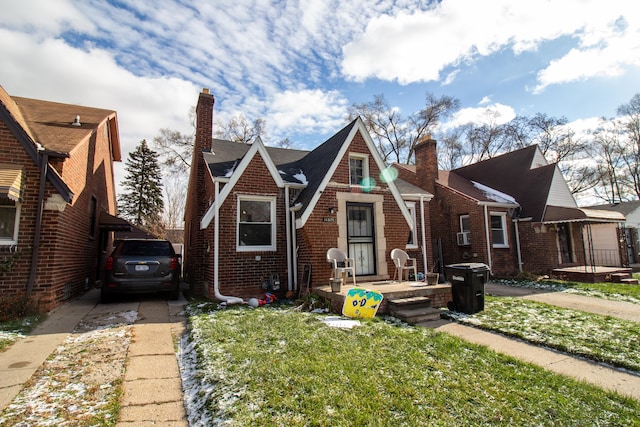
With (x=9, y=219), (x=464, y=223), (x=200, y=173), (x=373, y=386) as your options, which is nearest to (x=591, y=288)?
(x=464, y=223)

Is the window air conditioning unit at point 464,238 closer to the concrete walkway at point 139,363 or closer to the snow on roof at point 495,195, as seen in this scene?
the snow on roof at point 495,195

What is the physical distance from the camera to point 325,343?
484cm

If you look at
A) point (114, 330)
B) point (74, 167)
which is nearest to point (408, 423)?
point (114, 330)

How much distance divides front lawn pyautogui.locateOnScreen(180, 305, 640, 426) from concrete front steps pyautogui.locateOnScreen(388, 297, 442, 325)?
1677mm

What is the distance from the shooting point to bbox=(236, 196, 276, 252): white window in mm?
9539

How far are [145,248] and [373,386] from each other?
7.60 meters

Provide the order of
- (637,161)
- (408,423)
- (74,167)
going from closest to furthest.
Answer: (408,423) → (74,167) → (637,161)

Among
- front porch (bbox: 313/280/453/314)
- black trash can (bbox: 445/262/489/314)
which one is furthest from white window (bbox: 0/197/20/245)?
black trash can (bbox: 445/262/489/314)

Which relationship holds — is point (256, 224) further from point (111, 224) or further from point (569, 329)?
point (569, 329)

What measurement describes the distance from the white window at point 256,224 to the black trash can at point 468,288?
5.13 m

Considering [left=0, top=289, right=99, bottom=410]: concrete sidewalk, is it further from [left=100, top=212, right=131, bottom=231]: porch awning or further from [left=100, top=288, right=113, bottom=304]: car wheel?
[left=100, top=212, right=131, bottom=231]: porch awning

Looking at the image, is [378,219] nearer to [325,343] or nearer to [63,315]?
[325,343]

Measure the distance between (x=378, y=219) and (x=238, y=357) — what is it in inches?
268

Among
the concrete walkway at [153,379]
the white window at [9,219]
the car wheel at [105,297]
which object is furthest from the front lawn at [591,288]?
the white window at [9,219]
